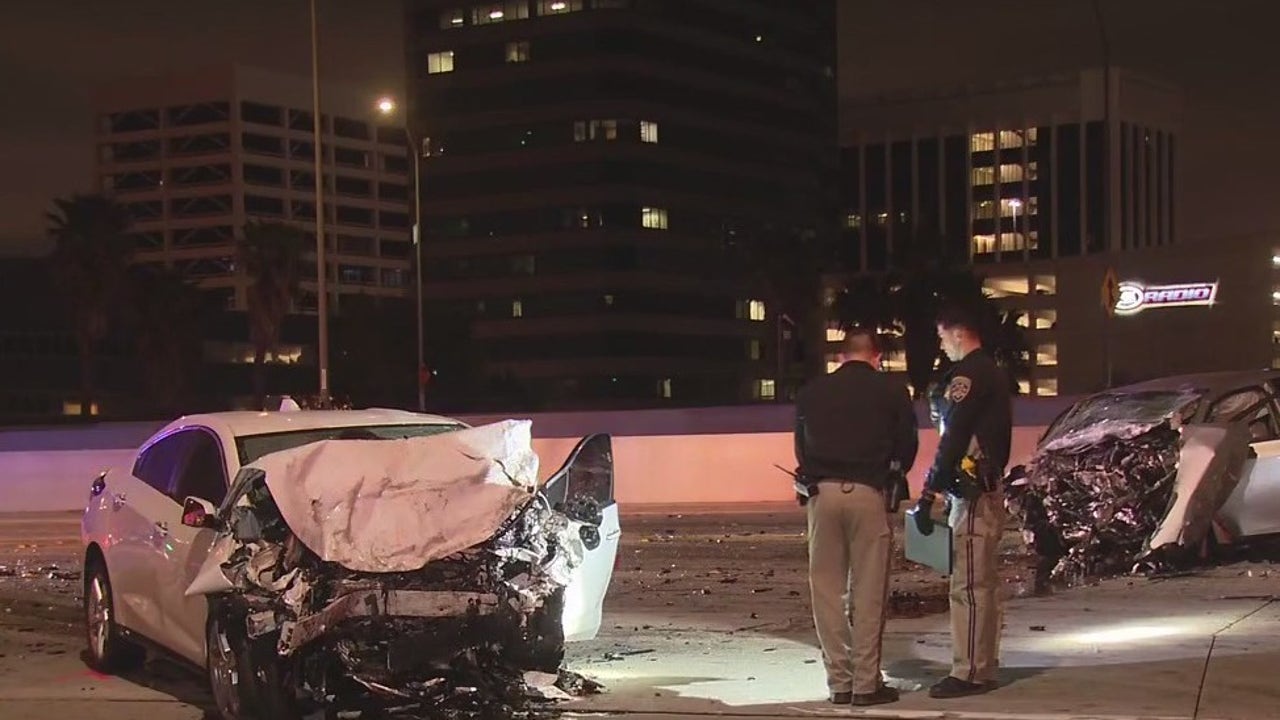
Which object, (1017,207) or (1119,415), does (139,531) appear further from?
(1017,207)

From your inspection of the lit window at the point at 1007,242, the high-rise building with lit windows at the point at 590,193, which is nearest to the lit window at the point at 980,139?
the lit window at the point at 1007,242

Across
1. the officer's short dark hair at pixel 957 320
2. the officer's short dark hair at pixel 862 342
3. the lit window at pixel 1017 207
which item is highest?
the lit window at pixel 1017 207

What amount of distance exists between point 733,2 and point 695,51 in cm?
654

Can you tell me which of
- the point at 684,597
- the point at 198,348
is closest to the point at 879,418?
the point at 684,597

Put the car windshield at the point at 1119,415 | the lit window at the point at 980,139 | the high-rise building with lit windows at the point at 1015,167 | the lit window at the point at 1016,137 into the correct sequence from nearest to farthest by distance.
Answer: the car windshield at the point at 1119,415 < the high-rise building with lit windows at the point at 1015,167 < the lit window at the point at 1016,137 < the lit window at the point at 980,139

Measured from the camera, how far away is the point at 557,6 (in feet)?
369

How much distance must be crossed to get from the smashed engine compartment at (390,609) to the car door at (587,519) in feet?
0.90

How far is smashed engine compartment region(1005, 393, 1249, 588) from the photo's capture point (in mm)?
10766

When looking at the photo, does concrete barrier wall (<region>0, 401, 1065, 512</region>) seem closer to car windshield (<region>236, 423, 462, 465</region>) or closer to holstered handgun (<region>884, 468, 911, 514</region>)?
car windshield (<region>236, 423, 462, 465</region>)

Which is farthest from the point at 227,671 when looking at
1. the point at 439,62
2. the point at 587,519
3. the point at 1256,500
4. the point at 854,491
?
the point at 439,62

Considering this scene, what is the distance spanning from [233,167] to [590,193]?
5480 centimetres

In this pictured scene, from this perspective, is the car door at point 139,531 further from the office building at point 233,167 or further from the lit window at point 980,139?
the lit window at point 980,139

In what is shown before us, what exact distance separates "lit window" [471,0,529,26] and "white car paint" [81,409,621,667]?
108 m

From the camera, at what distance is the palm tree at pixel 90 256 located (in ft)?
221
